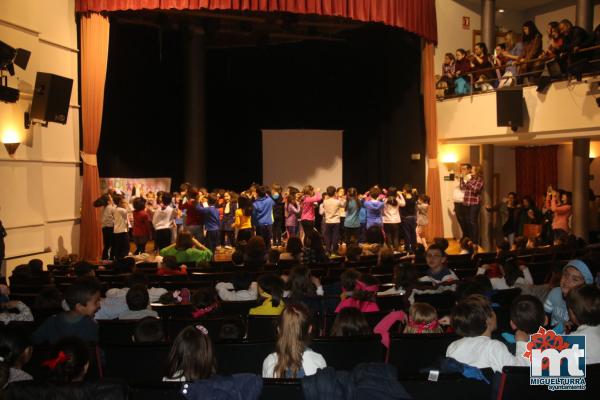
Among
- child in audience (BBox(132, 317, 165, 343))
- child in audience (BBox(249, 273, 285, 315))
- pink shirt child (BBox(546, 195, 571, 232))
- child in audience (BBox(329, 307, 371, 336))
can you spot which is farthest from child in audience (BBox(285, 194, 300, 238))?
child in audience (BBox(132, 317, 165, 343))

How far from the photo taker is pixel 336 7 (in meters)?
12.8

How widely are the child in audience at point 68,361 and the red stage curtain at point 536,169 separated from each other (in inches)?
595

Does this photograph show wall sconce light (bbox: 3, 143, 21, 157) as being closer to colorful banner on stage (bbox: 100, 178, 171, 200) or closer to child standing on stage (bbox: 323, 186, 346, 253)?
colorful banner on stage (bbox: 100, 178, 171, 200)

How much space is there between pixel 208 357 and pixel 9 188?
735 centimetres

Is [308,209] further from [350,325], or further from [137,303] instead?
[350,325]

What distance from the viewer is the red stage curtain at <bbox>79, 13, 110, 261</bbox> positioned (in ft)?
36.6

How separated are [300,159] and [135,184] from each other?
449cm

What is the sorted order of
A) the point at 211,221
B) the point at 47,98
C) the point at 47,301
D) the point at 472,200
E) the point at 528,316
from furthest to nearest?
the point at 472,200, the point at 211,221, the point at 47,98, the point at 47,301, the point at 528,316

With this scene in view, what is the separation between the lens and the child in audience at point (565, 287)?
14.6ft

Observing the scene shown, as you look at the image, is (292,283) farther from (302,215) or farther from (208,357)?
(302,215)

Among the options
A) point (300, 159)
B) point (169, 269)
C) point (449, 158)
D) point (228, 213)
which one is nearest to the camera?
point (169, 269)

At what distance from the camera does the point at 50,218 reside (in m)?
10.4

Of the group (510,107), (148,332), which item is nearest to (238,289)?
(148,332)

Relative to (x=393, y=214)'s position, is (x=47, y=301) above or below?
below
